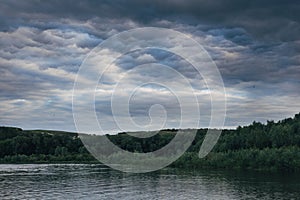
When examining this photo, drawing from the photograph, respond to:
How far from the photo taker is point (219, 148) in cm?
13775

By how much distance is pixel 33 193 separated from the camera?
63.8m

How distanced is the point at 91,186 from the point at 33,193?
11.6 m

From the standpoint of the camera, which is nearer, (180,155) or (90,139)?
(180,155)

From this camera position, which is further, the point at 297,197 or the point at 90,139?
the point at 90,139

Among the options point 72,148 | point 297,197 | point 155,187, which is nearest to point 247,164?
point 155,187

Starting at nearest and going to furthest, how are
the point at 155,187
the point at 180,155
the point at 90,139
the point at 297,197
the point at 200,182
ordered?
the point at 297,197 → the point at 155,187 → the point at 200,182 → the point at 180,155 → the point at 90,139

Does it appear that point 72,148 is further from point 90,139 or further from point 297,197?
point 297,197

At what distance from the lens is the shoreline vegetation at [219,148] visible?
113m

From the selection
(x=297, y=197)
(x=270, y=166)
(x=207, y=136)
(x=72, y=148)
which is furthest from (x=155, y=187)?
(x=72, y=148)

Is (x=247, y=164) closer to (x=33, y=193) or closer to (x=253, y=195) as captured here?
(x=253, y=195)

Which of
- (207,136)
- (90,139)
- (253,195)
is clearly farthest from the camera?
(90,139)

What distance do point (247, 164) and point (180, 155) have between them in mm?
26040

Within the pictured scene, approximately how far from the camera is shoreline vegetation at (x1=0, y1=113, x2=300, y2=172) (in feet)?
370

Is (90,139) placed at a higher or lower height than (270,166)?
higher
